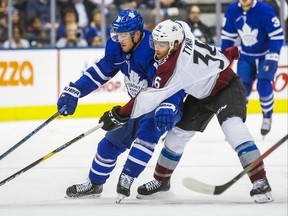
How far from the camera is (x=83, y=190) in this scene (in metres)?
4.43

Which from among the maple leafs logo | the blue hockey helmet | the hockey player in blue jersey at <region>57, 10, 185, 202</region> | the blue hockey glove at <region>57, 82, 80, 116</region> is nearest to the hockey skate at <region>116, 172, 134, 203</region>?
the hockey player in blue jersey at <region>57, 10, 185, 202</region>

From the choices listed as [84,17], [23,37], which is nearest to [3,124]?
[23,37]

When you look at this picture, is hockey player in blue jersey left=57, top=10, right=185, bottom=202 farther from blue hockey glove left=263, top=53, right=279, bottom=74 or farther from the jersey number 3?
blue hockey glove left=263, top=53, right=279, bottom=74

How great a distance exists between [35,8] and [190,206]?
4754 mm

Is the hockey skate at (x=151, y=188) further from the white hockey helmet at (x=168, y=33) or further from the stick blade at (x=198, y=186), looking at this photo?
the white hockey helmet at (x=168, y=33)

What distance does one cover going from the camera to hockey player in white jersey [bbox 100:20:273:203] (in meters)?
4.04

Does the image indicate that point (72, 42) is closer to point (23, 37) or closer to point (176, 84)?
point (23, 37)

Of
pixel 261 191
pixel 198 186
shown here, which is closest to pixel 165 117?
pixel 198 186

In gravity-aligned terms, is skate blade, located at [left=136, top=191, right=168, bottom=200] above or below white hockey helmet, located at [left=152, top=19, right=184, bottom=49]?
below

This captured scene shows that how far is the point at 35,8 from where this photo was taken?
8492 millimetres

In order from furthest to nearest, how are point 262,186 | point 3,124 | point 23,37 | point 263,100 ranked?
point 23,37
point 3,124
point 263,100
point 262,186

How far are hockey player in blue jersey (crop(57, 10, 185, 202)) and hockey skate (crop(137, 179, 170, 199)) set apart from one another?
0.20 meters

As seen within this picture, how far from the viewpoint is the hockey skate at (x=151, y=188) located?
4.46 metres

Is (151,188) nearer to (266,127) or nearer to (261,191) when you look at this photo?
(261,191)
